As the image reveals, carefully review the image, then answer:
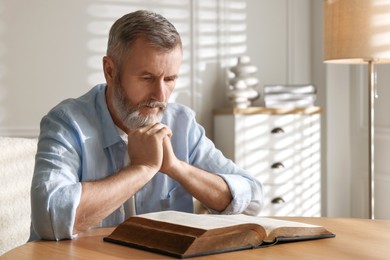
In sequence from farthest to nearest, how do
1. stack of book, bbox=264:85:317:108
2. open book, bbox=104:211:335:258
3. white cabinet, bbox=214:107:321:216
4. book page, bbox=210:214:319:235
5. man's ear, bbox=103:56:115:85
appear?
stack of book, bbox=264:85:317:108 < white cabinet, bbox=214:107:321:216 < man's ear, bbox=103:56:115:85 < book page, bbox=210:214:319:235 < open book, bbox=104:211:335:258

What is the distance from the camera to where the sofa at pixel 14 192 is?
2805 millimetres

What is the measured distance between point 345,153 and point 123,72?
3050mm

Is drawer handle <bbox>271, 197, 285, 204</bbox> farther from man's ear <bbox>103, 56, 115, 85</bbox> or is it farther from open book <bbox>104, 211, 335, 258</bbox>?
open book <bbox>104, 211, 335, 258</bbox>

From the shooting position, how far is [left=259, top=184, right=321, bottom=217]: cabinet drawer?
4.61 metres

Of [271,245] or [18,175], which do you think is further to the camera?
[18,175]

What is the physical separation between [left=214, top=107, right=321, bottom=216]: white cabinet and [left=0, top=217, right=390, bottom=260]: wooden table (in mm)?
2590

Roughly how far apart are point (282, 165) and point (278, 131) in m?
0.21

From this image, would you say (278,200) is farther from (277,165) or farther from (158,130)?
(158,130)

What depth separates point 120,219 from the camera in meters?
2.30

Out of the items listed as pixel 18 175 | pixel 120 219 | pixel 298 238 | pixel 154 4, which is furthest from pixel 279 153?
pixel 298 238

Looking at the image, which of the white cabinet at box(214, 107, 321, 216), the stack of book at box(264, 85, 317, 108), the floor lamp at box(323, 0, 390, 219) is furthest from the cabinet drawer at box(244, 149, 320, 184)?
the floor lamp at box(323, 0, 390, 219)

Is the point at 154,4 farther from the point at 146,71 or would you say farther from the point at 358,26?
the point at 146,71

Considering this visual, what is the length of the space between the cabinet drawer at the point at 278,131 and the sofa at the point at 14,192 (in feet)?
6.01

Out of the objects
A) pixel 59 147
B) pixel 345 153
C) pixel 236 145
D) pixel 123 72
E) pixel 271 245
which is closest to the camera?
pixel 271 245
